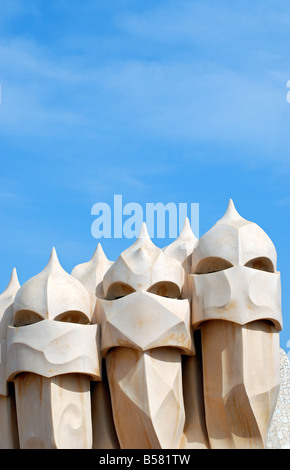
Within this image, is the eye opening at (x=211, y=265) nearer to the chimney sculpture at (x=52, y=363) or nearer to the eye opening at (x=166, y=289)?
the eye opening at (x=166, y=289)

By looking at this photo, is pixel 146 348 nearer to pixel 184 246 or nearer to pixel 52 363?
pixel 52 363

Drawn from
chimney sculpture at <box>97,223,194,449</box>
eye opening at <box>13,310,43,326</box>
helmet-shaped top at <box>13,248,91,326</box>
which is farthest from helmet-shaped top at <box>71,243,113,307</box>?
eye opening at <box>13,310,43,326</box>

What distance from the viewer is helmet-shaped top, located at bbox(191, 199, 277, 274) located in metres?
18.5

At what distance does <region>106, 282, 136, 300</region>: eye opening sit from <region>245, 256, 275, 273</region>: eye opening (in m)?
2.66

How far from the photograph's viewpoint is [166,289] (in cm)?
1898

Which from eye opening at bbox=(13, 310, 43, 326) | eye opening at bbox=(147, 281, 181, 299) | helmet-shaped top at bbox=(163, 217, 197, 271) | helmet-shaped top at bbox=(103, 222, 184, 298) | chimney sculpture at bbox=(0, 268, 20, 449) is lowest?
chimney sculpture at bbox=(0, 268, 20, 449)

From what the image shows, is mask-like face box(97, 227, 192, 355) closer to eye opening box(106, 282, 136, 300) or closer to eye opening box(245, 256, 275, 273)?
eye opening box(106, 282, 136, 300)

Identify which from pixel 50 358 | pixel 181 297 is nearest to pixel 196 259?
pixel 181 297

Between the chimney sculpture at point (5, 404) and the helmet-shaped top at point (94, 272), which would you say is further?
the helmet-shaped top at point (94, 272)

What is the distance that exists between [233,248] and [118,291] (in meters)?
2.73

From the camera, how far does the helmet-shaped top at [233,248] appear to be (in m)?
18.5

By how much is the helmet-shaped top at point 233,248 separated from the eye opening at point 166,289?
61 cm

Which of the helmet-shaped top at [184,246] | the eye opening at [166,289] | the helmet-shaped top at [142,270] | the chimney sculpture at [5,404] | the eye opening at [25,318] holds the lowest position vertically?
the chimney sculpture at [5,404]

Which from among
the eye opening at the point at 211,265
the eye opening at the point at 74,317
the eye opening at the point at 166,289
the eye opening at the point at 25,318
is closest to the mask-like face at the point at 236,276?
the eye opening at the point at 211,265
